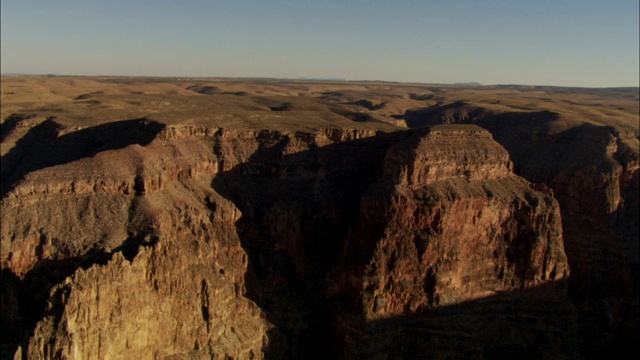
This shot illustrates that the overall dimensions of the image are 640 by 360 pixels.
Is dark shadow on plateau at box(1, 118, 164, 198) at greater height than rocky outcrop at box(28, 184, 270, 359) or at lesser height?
greater

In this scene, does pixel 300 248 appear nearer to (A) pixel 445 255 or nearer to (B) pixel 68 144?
(A) pixel 445 255

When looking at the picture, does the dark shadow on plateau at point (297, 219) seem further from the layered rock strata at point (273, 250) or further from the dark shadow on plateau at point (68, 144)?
the dark shadow on plateau at point (68, 144)

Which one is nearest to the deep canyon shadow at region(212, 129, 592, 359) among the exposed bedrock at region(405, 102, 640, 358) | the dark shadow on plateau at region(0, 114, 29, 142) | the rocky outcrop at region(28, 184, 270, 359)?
the rocky outcrop at region(28, 184, 270, 359)

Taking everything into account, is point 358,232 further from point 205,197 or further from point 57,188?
point 57,188

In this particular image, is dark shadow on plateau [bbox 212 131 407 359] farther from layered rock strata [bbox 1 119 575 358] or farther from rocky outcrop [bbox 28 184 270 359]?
rocky outcrop [bbox 28 184 270 359]

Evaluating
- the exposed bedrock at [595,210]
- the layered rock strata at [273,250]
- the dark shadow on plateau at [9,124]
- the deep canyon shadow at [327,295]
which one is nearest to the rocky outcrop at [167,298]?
the layered rock strata at [273,250]


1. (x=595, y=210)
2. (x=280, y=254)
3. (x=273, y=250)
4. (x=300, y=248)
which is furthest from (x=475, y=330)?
(x=595, y=210)
